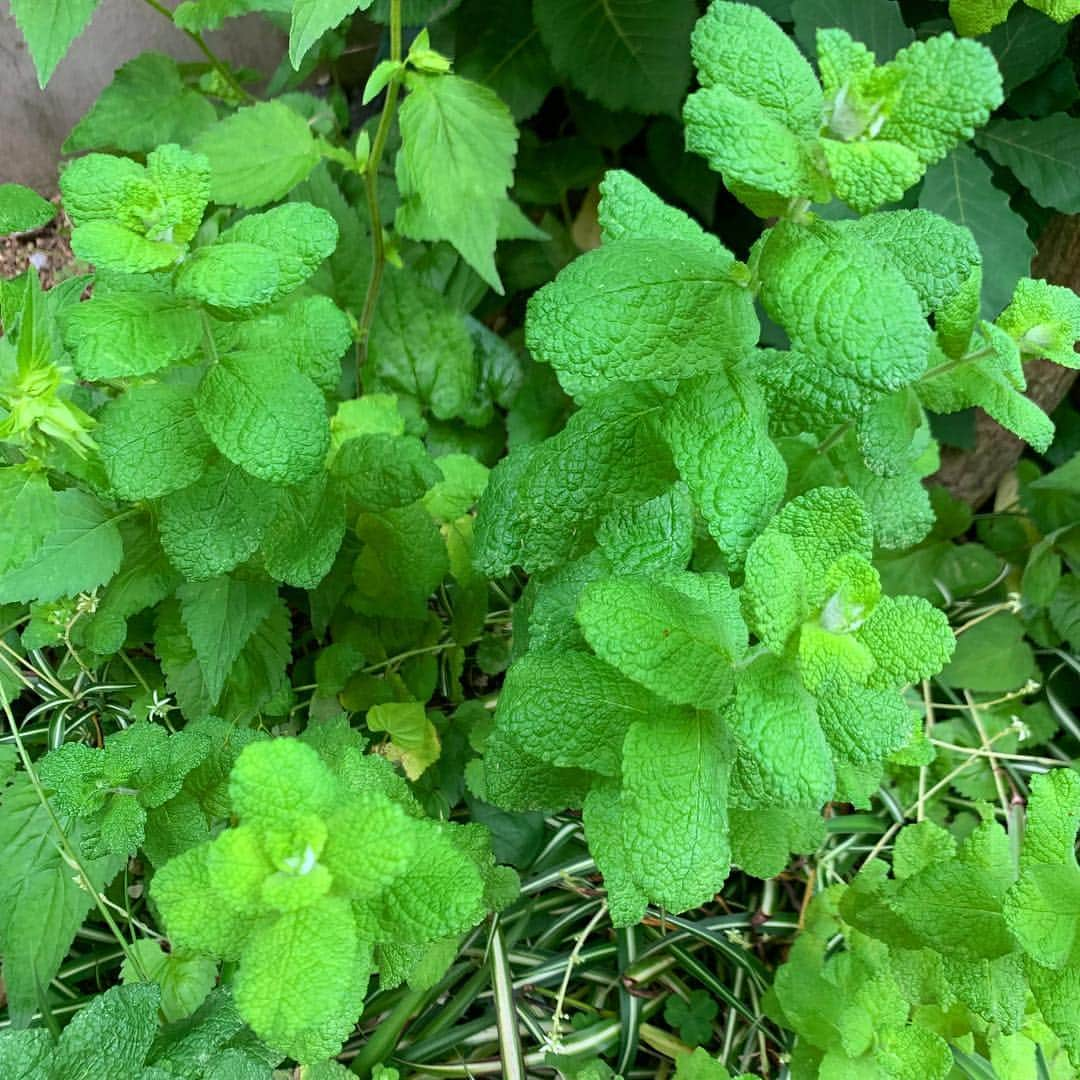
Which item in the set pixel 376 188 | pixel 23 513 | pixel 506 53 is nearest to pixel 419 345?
pixel 376 188

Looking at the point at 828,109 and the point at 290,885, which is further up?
the point at 828,109

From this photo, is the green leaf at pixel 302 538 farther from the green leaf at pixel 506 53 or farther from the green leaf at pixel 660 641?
the green leaf at pixel 506 53

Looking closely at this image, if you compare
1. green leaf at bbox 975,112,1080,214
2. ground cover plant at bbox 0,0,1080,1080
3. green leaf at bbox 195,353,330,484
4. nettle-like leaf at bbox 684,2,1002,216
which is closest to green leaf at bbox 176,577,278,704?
ground cover plant at bbox 0,0,1080,1080

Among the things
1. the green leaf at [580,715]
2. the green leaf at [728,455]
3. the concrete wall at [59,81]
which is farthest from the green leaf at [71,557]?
the concrete wall at [59,81]

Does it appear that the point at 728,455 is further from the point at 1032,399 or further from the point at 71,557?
the point at 1032,399

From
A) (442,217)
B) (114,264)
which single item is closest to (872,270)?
(114,264)

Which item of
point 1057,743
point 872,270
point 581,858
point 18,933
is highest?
point 872,270

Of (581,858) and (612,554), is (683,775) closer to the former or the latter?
(612,554)
